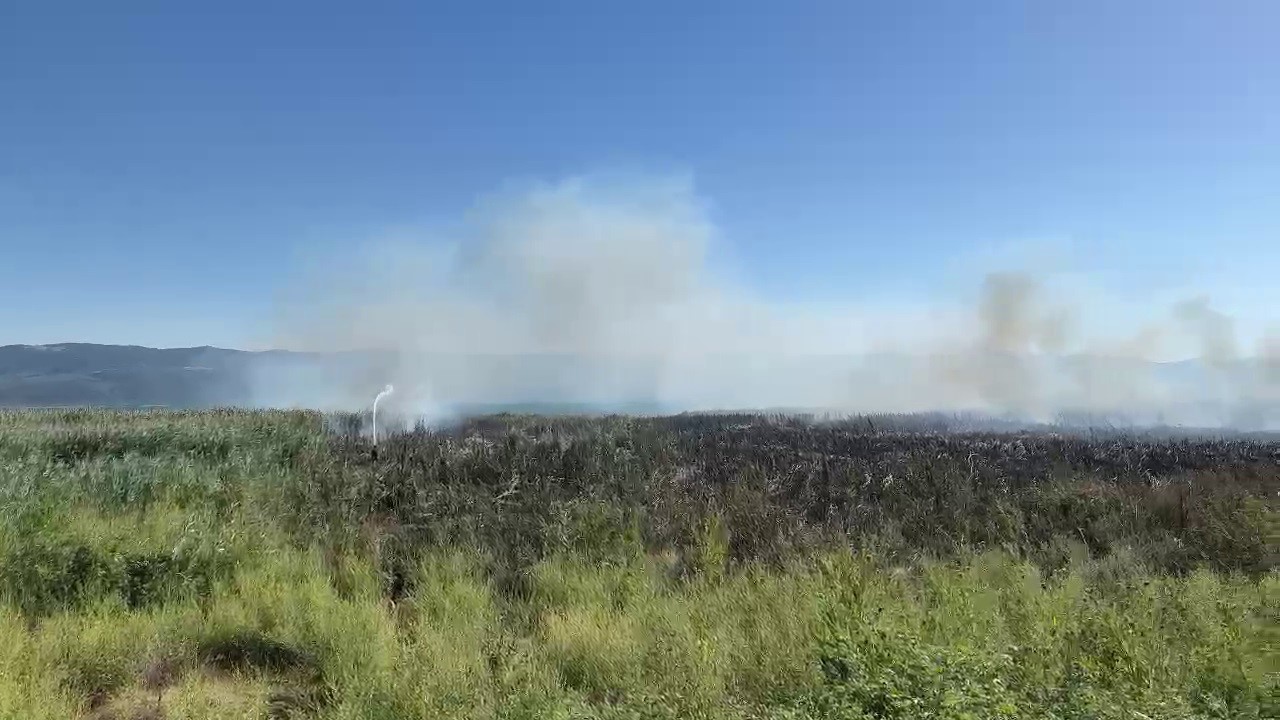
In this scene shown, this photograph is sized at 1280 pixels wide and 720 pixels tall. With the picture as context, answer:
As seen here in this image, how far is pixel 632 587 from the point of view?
738cm

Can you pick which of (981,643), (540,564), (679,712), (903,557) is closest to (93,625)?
(540,564)

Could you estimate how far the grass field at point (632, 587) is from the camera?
4.75 metres

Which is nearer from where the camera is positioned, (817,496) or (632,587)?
(632,587)

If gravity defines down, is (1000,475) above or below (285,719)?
above

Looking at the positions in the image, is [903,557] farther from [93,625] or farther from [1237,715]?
[93,625]

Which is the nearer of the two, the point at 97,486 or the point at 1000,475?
the point at 97,486

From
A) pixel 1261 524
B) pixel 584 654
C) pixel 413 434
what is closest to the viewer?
pixel 584 654

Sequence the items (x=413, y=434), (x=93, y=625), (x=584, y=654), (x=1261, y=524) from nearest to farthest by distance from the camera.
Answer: (x=584, y=654) < (x=93, y=625) < (x=1261, y=524) < (x=413, y=434)

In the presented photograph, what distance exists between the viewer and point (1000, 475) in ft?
44.0

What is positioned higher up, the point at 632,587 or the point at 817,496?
the point at 817,496

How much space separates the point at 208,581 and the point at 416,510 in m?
3.27

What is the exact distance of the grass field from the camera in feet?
15.6

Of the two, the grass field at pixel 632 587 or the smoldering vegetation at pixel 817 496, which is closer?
the grass field at pixel 632 587

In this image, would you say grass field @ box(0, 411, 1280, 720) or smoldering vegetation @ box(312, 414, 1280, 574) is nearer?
grass field @ box(0, 411, 1280, 720)
